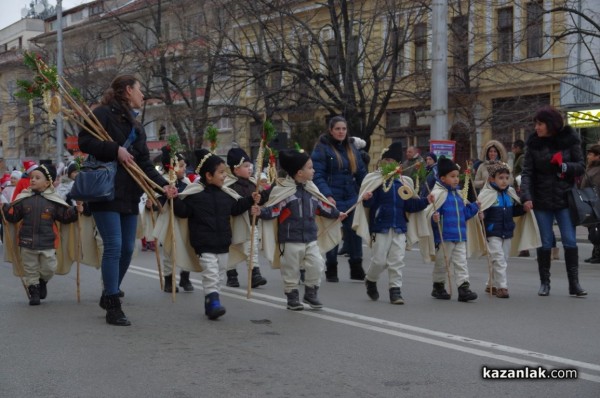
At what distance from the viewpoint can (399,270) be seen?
32.1 feet

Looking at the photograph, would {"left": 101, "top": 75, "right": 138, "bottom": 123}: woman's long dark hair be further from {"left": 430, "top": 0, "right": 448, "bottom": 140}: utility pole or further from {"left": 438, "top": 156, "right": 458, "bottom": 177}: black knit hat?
{"left": 430, "top": 0, "right": 448, "bottom": 140}: utility pole

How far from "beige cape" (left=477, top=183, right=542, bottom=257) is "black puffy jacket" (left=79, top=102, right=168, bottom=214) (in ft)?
12.7

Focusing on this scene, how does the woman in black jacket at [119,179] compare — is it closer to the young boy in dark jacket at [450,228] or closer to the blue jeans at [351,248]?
the young boy in dark jacket at [450,228]

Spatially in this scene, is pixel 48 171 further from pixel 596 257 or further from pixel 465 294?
pixel 596 257

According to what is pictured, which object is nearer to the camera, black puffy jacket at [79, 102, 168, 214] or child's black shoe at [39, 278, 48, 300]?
black puffy jacket at [79, 102, 168, 214]

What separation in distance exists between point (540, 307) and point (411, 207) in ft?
5.52

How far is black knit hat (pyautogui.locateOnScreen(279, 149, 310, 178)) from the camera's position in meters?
9.32

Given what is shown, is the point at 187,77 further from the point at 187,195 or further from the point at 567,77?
the point at 187,195

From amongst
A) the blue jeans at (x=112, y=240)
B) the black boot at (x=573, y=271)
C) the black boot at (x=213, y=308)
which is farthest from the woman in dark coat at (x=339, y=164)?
the blue jeans at (x=112, y=240)

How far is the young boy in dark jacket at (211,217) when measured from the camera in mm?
8648

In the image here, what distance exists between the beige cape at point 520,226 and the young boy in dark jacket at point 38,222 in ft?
14.9

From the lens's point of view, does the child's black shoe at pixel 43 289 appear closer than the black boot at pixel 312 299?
No

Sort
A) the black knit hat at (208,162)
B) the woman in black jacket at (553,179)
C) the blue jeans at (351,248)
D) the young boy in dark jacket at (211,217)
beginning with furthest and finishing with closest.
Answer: the blue jeans at (351,248)
the woman in black jacket at (553,179)
the black knit hat at (208,162)
the young boy in dark jacket at (211,217)

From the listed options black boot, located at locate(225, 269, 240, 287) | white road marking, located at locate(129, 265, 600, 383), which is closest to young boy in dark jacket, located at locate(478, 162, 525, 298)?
white road marking, located at locate(129, 265, 600, 383)
